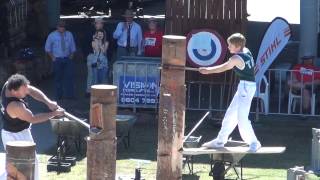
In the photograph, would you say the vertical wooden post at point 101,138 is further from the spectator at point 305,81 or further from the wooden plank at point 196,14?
the spectator at point 305,81

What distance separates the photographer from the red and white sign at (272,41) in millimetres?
16906

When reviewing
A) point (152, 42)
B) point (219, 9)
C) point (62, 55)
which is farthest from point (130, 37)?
point (219, 9)

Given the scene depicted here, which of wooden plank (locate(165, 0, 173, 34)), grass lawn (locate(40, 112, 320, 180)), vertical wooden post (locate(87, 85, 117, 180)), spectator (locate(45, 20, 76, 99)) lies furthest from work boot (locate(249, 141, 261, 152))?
spectator (locate(45, 20, 76, 99))

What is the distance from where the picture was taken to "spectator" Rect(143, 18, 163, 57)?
1888 centimetres

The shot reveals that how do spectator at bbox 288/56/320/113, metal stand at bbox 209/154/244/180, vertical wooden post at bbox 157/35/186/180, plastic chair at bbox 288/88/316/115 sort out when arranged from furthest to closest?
spectator at bbox 288/56/320/113
plastic chair at bbox 288/88/316/115
metal stand at bbox 209/154/244/180
vertical wooden post at bbox 157/35/186/180

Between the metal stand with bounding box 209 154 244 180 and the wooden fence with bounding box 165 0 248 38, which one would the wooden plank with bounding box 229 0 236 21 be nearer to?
the wooden fence with bounding box 165 0 248 38

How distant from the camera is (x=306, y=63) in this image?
18.1 metres

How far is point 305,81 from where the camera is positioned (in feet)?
58.7

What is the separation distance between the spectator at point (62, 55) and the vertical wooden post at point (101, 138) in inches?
451

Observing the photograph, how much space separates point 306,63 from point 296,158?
3.39 m

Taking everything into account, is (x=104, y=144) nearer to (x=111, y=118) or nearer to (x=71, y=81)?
(x=111, y=118)

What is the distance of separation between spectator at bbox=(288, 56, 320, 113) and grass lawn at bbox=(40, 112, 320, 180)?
0.46 meters

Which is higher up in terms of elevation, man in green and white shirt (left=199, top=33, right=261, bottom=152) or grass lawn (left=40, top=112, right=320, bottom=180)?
man in green and white shirt (left=199, top=33, right=261, bottom=152)

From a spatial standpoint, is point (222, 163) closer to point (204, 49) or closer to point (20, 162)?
point (204, 49)
